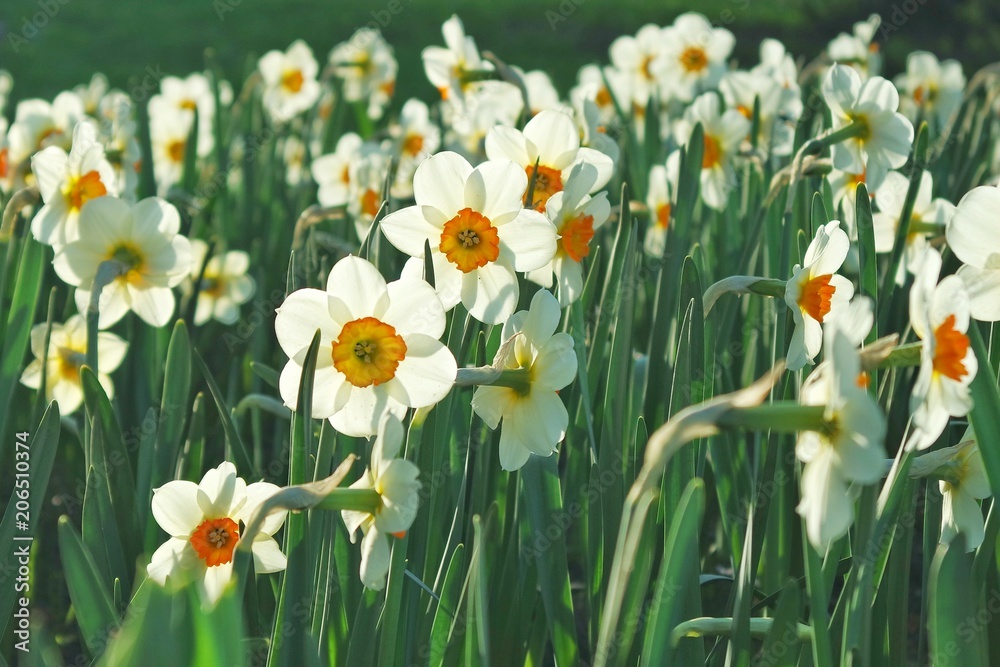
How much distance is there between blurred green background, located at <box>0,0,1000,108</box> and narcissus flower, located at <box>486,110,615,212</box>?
649 cm

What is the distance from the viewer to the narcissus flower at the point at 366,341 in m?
1.02

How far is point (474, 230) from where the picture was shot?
1.21 m

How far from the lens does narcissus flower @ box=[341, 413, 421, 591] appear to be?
93 cm

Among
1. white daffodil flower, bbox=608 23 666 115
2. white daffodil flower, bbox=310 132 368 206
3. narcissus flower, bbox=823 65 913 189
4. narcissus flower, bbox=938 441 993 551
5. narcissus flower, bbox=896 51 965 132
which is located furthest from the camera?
white daffodil flower, bbox=608 23 666 115

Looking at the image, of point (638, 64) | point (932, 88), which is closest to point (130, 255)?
point (638, 64)

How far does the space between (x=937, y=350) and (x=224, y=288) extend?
6.54ft

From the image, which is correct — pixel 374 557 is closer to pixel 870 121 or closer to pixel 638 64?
pixel 870 121

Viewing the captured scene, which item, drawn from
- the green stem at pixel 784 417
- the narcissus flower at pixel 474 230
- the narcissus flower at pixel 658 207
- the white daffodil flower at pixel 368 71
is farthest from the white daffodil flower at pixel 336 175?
the green stem at pixel 784 417

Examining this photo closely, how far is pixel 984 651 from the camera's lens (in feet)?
3.59

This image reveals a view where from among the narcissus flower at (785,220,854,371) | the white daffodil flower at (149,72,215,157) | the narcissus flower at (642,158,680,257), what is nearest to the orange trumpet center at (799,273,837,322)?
the narcissus flower at (785,220,854,371)

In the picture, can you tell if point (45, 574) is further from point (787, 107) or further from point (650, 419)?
point (787, 107)

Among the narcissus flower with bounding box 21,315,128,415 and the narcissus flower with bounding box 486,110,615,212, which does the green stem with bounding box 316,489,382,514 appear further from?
the narcissus flower with bounding box 21,315,128,415

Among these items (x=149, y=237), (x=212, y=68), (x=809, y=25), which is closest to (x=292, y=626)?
(x=149, y=237)

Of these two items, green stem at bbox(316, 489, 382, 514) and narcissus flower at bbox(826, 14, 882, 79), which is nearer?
green stem at bbox(316, 489, 382, 514)
